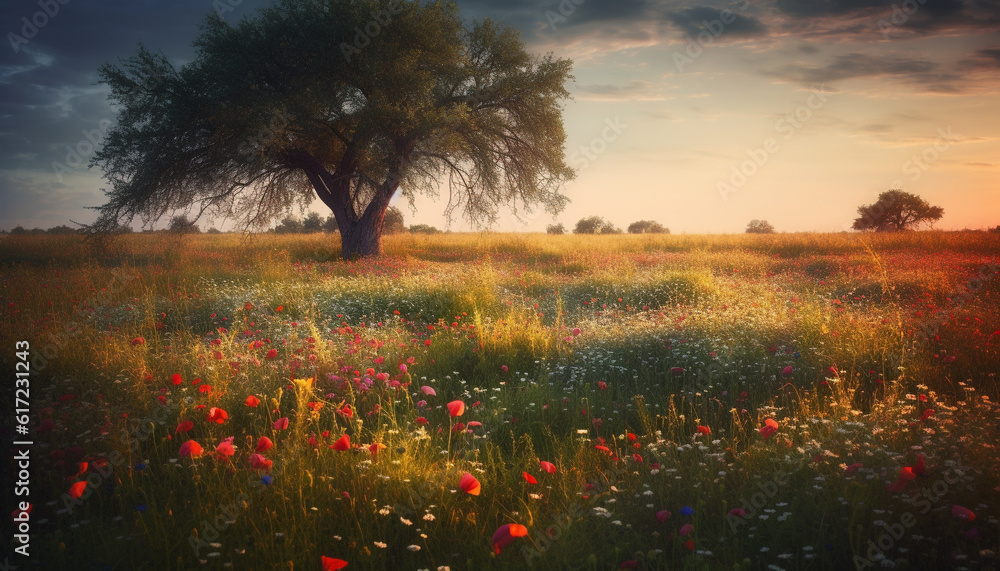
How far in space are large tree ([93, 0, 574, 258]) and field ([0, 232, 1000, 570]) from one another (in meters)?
8.31

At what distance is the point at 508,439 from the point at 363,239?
15.8m

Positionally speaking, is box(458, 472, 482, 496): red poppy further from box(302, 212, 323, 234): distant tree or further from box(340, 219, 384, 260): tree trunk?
box(302, 212, 323, 234): distant tree

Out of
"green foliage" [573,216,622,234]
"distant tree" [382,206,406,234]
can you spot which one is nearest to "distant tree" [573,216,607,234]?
"green foliage" [573,216,622,234]

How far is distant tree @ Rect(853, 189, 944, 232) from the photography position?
141 ft

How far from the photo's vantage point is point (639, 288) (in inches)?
479

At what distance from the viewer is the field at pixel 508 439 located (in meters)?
2.65

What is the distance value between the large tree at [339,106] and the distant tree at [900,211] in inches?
1618

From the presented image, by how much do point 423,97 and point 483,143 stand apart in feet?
9.14

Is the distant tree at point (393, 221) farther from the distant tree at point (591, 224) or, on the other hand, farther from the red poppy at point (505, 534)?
the red poppy at point (505, 534)

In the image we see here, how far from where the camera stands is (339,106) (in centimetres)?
1684

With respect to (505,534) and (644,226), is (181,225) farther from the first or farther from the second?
(644,226)

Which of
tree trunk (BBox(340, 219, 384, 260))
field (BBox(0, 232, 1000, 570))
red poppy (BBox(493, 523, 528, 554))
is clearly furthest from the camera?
tree trunk (BBox(340, 219, 384, 260))

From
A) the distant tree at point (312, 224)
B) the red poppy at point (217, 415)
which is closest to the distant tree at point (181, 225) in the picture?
the red poppy at point (217, 415)

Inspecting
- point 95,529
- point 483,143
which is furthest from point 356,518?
point 483,143
